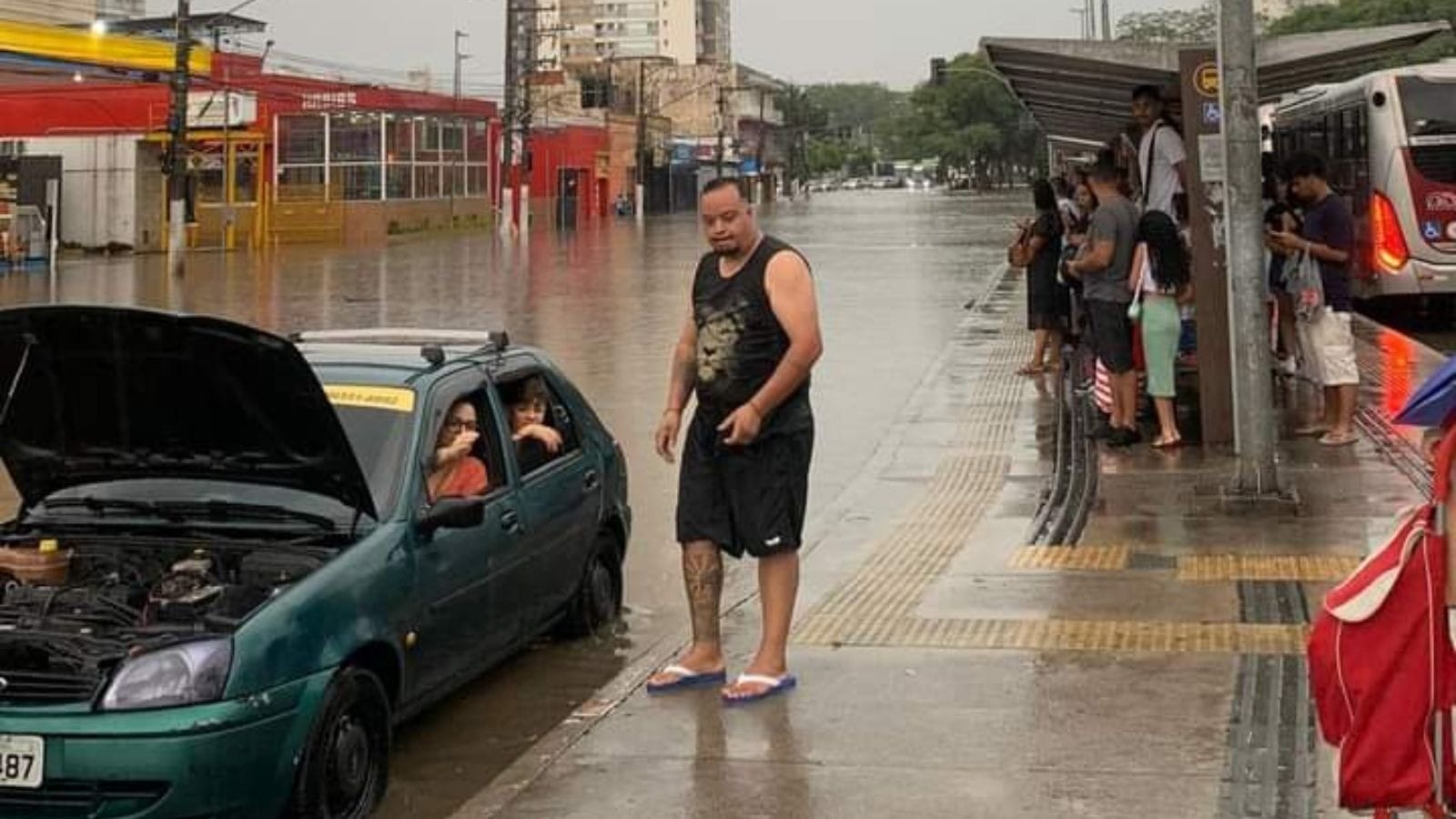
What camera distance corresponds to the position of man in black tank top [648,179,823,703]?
A: 6.06m

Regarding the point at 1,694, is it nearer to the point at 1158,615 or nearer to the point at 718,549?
the point at 718,549

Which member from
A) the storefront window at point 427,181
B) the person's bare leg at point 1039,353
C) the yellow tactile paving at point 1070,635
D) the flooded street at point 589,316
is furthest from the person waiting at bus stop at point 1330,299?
the storefront window at point 427,181

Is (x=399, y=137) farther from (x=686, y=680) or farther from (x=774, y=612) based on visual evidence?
(x=774, y=612)

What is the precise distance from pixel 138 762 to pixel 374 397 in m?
2.05

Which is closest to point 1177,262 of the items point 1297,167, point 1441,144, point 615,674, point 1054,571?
point 1297,167

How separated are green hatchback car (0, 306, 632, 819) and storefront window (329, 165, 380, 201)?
50311 mm

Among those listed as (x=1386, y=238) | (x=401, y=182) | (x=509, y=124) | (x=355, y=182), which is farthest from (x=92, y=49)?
(x=1386, y=238)

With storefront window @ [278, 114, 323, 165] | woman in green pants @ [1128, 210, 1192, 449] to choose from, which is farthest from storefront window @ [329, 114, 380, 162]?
woman in green pants @ [1128, 210, 1192, 449]

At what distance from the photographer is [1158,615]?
23.7 ft

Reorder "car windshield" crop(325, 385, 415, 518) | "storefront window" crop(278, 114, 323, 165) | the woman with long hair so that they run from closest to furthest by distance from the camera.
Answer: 1. "car windshield" crop(325, 385, 415, 518)
2. the woman with long hair
3. "storefront window" crop(278, 114, 323, 165)

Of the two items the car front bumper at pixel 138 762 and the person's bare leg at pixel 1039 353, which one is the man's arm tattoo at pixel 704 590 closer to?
the car front bumper at pixel 138 762

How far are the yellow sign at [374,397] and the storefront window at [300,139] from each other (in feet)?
165

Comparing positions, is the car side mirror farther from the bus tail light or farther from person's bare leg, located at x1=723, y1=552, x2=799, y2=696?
the bus tail light

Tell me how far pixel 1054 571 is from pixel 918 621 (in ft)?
3.59
